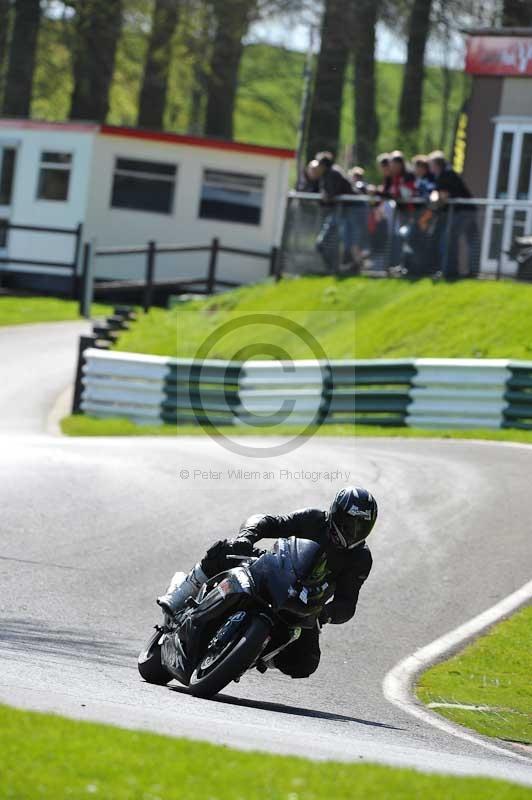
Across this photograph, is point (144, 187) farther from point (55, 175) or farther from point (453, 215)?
point (453, 215)

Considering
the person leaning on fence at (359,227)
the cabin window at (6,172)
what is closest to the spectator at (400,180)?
the person leaning on fence at (359,227)

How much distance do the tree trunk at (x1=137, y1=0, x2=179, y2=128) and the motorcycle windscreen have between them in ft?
118

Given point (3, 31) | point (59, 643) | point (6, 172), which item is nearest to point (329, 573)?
point (59, 643)

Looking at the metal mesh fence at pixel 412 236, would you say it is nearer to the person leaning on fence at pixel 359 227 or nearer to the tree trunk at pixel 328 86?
the person leaning on fence at pixel 359 227

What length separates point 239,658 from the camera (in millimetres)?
7484

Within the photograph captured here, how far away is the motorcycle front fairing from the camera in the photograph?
7.70 meters

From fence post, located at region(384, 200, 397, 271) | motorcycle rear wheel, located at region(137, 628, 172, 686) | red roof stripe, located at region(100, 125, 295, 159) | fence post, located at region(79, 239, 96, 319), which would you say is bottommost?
motorcycle rear wheel, located at region(137, 628, 172, 686)

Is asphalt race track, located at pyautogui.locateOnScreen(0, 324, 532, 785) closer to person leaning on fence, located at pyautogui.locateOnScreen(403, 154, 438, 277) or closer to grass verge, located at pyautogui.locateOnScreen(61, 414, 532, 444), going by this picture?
grass verge, located at pyautogui.locateOnScreen(61, 414, 532, 444)

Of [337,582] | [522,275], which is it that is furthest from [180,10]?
[337,582]

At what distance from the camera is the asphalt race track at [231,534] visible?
7.06 meters

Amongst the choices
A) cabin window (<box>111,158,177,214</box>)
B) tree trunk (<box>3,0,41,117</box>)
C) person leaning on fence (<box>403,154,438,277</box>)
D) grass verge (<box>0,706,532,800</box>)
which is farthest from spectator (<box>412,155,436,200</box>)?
tree trunk (<box>3,0,41,117</box>)

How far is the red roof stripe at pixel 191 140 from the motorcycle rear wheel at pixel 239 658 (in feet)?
93.4

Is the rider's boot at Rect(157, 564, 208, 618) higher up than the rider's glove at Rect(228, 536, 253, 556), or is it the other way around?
the rider's glove at Rect(228, 536, 253, 556)

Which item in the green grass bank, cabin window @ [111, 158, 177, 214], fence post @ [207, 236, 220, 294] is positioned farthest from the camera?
cabin window @ [111, 158, 177, 214]
